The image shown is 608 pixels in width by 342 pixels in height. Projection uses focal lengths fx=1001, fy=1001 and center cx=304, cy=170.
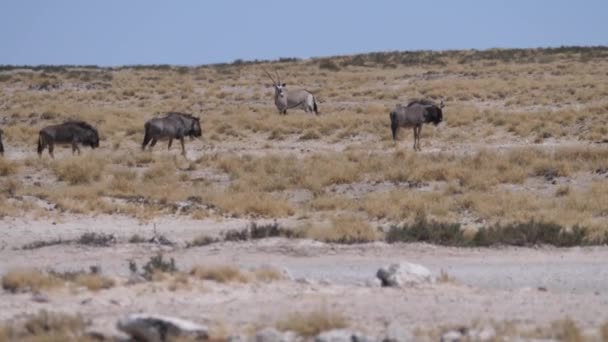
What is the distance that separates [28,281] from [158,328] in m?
2.89

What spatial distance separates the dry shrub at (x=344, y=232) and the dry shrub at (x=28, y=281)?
15.6 ft

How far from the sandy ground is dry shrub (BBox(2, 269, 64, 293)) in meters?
0.23

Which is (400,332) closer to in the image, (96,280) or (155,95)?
(96,280)

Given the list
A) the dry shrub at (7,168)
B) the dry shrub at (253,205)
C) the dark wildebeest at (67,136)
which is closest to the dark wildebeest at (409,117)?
the dark wildebeest at (67,136)

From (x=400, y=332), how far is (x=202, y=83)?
50954 millimetres

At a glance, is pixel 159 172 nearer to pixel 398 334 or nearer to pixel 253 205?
pixel 253 205

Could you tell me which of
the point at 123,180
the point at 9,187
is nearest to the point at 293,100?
the point at 123,180

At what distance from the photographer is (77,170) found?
2238 centimetres

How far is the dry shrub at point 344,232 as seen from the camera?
1444cm

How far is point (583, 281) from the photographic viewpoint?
37.2 ft

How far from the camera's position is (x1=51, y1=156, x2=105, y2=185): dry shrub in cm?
2209

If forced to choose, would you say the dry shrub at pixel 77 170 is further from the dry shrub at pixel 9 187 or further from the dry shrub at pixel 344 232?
the dry shrub at pixel 344 232

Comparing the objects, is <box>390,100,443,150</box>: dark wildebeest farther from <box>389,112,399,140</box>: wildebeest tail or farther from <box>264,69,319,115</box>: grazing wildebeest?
<box>264,69,319,115</box>: grazing wildebeest

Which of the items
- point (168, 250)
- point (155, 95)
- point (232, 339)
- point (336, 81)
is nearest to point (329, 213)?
point (168, 250)
